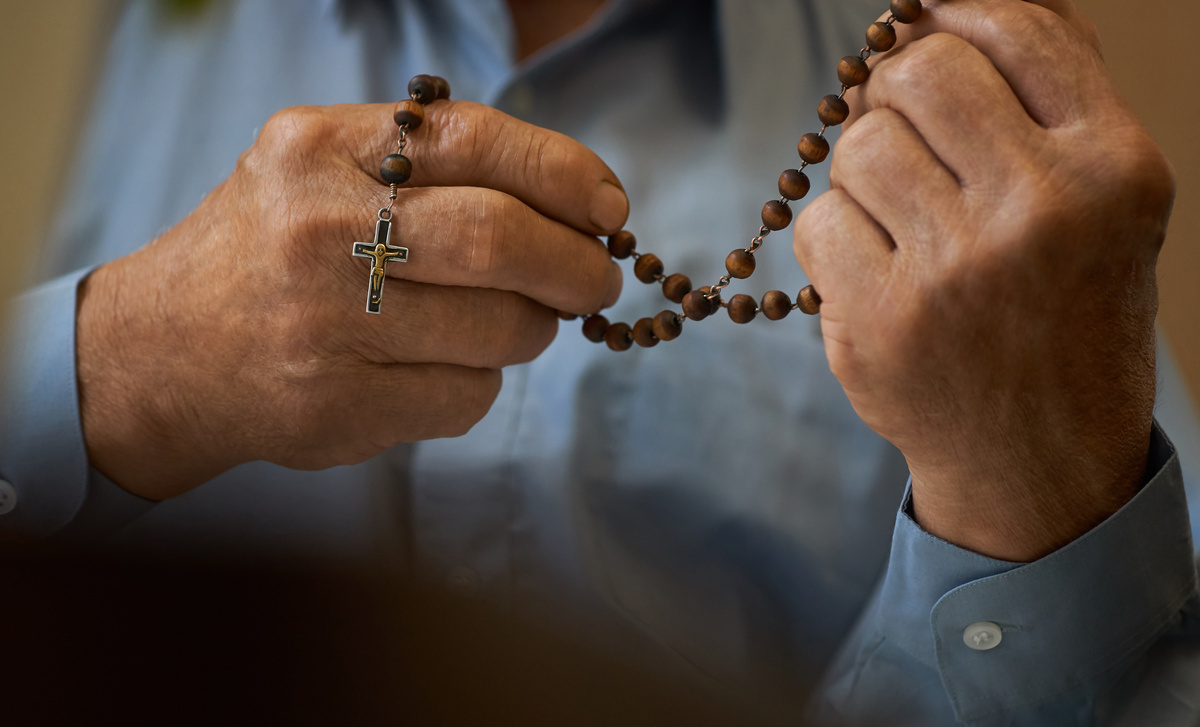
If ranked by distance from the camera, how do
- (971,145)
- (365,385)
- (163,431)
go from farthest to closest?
1. (163,431)
2. (365,385)
3. (971,145)

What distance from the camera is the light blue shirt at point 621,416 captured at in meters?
1.17

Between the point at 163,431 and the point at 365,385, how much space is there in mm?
345

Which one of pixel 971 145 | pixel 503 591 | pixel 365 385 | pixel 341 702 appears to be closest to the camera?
pixel 341 702

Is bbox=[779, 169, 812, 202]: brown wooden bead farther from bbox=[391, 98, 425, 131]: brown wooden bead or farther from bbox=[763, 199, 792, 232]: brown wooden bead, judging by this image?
bbox=[391, 98, 425, 131]: brown wooden bead

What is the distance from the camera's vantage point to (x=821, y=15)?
150 centimetres

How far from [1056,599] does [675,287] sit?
1.89ft

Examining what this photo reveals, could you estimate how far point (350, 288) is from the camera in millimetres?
913

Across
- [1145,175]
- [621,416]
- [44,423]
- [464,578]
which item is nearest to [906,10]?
[1145,175]

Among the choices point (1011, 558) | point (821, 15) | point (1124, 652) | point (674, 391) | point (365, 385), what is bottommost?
point (1124, 652)

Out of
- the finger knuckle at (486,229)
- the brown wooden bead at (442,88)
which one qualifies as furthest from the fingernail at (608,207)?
the brown wooden bead at (442,88)

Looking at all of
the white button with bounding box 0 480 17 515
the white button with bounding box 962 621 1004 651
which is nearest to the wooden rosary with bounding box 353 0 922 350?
the white button with bounding box 962 621 1004 651

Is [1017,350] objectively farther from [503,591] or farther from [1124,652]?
[503,591]

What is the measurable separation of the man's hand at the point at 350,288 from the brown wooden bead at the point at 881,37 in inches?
12.8

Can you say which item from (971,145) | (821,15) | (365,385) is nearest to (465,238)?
(365,385)
